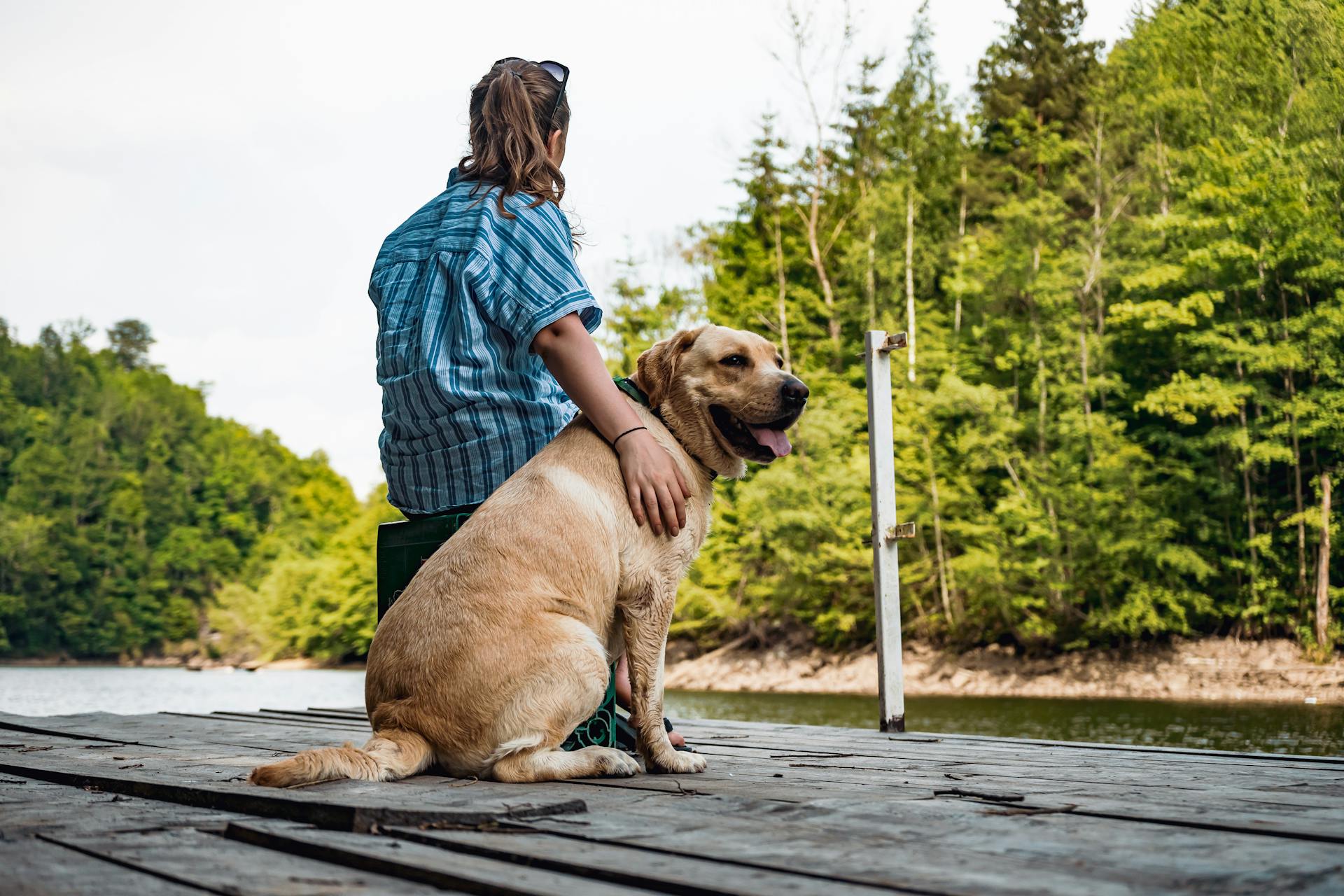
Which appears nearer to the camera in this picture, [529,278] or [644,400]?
[529,278]

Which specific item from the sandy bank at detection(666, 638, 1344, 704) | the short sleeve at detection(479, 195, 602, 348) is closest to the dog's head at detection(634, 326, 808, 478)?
the short sleeve at detection(479, 195, 602, 348)

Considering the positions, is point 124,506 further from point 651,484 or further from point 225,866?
point 225,866

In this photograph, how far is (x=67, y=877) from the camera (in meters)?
1.70

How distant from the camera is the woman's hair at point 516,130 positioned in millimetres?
3910

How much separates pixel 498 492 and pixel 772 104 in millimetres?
35185

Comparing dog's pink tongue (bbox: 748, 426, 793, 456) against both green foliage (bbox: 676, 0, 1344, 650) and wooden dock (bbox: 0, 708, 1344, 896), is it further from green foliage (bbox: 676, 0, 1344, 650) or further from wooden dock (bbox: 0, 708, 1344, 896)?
green foliage (bbox: 676, 0, 1344, 650)

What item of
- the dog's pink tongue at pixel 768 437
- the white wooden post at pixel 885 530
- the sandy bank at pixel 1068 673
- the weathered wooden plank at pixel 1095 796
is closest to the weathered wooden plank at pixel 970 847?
the weathered wooden plank at pixel 1095 796

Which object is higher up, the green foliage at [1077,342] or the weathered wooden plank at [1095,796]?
the green foliage at [1077,342]

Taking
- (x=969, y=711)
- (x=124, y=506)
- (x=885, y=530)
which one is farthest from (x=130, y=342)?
(x=885, y=530)

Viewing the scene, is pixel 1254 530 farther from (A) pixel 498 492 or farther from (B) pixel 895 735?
(A) pixel 498 492

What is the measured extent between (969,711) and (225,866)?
2245cm

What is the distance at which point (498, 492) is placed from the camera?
3.44m

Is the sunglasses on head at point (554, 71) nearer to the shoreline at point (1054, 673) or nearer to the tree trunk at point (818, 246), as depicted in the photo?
the shoreline at point (1054, 673)

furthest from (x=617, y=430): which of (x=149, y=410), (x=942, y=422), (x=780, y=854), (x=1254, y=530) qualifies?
(x=149, y=410)
